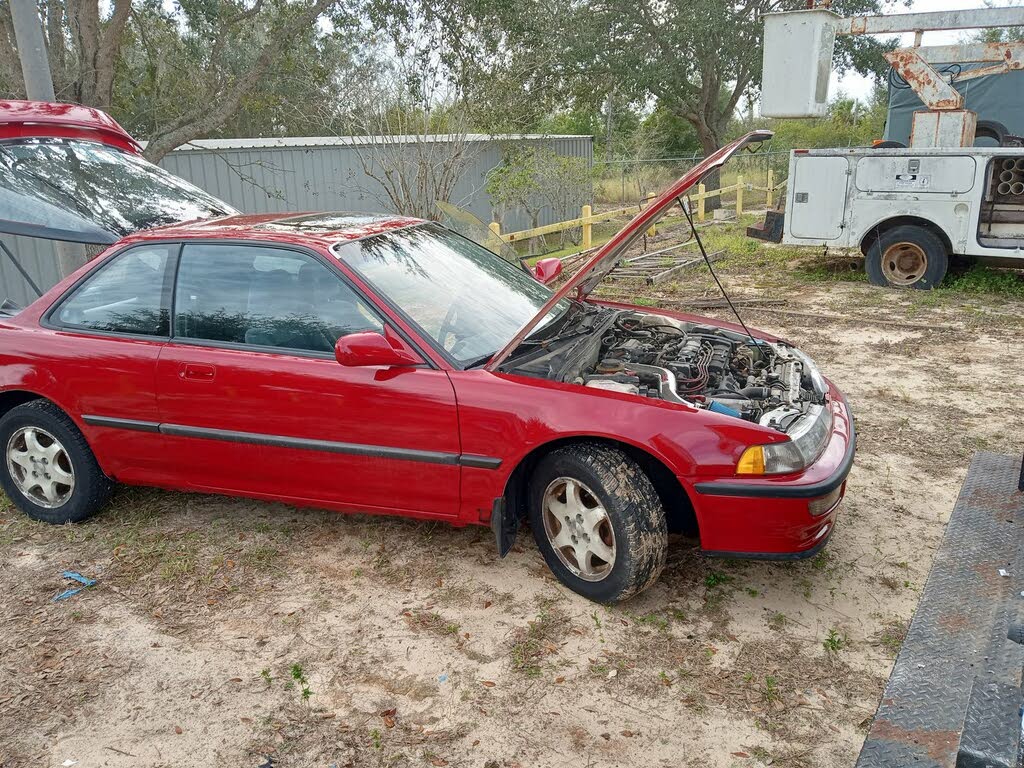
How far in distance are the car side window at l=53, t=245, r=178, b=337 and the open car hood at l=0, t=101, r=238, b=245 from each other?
0.27m

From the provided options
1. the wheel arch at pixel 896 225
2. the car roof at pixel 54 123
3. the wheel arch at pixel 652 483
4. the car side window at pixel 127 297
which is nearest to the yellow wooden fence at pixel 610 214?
the wheel arch at pixel 896 225

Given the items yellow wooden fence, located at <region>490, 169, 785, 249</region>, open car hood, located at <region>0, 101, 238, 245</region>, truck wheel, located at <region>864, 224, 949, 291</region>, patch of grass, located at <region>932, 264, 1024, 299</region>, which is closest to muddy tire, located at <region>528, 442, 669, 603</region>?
open car hood, located at <region>0, 101, 238, 245</region>

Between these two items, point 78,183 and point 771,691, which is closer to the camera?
point 771,691

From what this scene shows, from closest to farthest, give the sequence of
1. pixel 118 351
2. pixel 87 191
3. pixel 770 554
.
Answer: pixel 770 554, pixel 118 351, pixel 87 191

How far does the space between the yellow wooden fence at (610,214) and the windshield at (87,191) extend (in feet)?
17.8

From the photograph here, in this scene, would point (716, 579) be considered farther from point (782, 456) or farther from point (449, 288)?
point (449, 288)

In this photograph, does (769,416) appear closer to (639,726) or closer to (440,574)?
(639,726)

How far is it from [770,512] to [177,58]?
12865mm

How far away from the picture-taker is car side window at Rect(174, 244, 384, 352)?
3797 millimetres

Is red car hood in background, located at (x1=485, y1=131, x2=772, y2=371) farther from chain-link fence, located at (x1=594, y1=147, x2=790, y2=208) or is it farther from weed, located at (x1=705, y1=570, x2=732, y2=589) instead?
chain-link fence, located at (x1=594, y1=147, x2=790, y2=208)

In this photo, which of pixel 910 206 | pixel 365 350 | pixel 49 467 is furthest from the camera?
pixel 910 206

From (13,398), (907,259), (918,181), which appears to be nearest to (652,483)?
(13,398)

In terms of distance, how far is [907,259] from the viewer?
33.9 ft

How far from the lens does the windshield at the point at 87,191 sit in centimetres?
443
